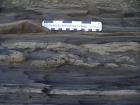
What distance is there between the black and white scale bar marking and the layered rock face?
0.03 m

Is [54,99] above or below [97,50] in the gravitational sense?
below

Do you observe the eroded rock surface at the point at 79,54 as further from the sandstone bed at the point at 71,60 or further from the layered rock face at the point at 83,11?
the layered rock face at the point at 83,11

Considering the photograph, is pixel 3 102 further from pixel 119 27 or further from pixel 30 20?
pixel 119 27

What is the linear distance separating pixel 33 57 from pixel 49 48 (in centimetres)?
8

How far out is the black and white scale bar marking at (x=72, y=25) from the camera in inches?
83.7

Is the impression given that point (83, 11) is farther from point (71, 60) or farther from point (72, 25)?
point (71, 60)

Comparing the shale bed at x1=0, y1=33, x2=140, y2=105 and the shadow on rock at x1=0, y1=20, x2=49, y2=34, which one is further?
the shadow on rock at x1=0, y1=20, x2=49, y2=34

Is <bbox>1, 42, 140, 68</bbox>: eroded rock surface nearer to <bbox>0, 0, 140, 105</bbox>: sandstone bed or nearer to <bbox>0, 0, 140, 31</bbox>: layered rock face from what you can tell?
<bbox>0, 0, 140, 105</bbox>: sandstone bed

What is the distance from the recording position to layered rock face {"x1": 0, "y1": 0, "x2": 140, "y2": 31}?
85.0 inches

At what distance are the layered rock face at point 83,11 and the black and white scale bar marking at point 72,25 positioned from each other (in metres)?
0.03

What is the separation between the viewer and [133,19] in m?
2.16

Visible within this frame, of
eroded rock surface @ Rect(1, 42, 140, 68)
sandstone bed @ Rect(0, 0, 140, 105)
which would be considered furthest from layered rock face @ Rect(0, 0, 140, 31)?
eroded rock surface @ Rect(1, 42, 140, 68)

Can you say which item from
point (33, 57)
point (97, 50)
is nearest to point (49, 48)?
point (33, 57)

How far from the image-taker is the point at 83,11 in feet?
7.14
